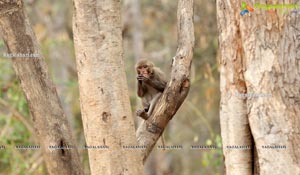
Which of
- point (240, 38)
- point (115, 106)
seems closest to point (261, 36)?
point (240, 38)

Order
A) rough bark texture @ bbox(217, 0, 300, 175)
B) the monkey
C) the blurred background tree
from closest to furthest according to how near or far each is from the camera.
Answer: rough bark texture @ bbox(217, 0, 300, 175)
the monkey
the blurred background tree

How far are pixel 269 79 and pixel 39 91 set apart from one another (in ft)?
6.29

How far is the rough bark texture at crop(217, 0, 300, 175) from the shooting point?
16.2 feet

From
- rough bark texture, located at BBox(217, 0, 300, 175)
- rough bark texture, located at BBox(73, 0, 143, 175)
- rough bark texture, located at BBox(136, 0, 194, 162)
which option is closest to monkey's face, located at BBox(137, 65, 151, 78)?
rough bark texture, located at BBox(136, 0, 194, 162)

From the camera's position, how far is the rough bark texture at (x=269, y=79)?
494 cm

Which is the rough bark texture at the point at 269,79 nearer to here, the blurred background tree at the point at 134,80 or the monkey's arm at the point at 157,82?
the monkey's arm at the point at 157,82

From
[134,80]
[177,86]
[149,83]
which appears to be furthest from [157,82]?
[134,80]

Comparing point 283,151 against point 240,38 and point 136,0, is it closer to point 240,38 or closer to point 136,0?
point 240,38

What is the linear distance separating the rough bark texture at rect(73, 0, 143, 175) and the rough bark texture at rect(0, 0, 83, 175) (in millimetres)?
609

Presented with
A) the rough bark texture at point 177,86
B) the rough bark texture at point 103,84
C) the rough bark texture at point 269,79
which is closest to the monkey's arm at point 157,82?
the rough bark texture at point 177,86

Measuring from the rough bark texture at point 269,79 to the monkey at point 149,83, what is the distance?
1933mm

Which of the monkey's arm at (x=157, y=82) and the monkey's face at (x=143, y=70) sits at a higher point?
the monkey's face at (x=143, y=70)

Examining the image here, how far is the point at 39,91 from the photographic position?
16.6ft

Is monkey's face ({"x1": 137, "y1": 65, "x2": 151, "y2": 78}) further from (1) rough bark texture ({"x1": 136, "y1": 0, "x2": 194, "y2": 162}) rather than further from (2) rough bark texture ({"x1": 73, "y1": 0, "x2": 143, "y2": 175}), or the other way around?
(2) rough bark texture ({"x1": 73, "y1": 0, "x2": 143, "y2": 175})
